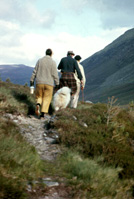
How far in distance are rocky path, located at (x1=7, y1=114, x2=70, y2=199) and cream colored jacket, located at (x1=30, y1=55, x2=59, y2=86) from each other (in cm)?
136

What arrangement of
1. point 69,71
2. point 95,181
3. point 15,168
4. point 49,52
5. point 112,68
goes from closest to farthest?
point 15,168 → point 95,181 → point 49,52 → point 69,71 → point 112,68

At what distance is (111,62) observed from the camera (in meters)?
180

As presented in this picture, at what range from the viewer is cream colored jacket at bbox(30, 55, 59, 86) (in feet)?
26.4

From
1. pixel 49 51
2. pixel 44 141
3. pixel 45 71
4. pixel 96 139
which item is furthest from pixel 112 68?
pixel 96 139

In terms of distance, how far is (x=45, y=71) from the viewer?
809 cm

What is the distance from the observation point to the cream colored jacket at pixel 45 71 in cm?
805

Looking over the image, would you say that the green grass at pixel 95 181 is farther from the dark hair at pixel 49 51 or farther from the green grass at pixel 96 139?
the dark hair at pixel 49 51

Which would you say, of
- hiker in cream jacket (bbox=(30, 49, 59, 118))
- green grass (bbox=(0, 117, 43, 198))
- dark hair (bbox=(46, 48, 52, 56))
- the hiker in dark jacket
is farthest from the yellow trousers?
green grass (bbox=(0, 117, 43, 198))

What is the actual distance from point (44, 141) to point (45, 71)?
3.13 m

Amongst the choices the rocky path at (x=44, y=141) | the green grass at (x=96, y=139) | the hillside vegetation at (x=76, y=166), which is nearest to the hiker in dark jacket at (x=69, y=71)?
the green grass at (x=96, y=139)

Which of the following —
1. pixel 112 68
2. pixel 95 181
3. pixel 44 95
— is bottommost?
pixel 95 181

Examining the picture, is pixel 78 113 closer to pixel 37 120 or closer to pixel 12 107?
pixel 37 120

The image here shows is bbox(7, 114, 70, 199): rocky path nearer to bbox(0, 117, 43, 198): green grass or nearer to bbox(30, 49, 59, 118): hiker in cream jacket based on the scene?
bbox(0, 117, 43, 198): green grass

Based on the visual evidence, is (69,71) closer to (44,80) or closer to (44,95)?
(44,80)
